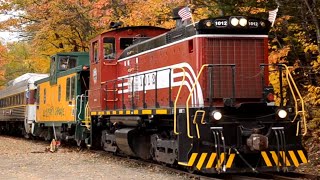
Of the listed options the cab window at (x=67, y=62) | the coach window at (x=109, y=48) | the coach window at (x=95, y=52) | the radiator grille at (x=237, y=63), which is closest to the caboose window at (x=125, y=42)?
the coach window at (x=109, y=48)

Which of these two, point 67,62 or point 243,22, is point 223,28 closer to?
point 243,22

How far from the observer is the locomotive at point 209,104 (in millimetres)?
8398

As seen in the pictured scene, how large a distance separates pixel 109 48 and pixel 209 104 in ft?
18.0

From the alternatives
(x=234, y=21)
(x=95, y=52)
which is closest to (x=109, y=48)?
(x=95, y=52)

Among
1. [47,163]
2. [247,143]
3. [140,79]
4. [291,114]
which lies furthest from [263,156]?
[47,163]

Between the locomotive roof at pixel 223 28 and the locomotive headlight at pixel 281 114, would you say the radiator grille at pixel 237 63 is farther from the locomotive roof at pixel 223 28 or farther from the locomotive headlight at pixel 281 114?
the locomotive headlight at pixel 281 114

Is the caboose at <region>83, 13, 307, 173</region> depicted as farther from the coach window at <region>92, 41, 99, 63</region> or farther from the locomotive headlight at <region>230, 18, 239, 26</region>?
the coach window at <region>92, 41, 99, 63</region>

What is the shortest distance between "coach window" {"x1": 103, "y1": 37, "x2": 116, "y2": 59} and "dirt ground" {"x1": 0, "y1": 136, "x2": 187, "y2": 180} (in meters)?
3.04

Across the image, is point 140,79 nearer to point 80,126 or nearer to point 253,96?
point 253,96

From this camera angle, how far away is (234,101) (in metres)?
8.69

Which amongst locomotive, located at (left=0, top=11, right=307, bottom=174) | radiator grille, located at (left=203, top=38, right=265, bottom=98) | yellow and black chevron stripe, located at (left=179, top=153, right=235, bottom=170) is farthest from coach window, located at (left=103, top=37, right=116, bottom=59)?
yellow and black chevron stripe, located at (left=179, top=153, right=235, bottom=170)

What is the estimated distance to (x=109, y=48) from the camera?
1348 centimetres

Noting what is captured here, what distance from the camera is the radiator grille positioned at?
9.16 metres

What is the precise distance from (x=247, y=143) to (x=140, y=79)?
163 inches
